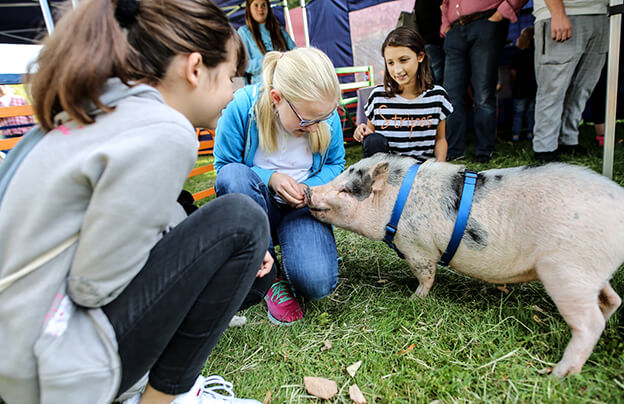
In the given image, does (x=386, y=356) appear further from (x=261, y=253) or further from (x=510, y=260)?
(x=261, y=253)

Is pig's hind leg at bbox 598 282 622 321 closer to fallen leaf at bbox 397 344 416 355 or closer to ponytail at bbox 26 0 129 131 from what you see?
fallen leaf at bbox 397 344 416 355

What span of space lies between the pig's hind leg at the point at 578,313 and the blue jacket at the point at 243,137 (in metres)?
1.43

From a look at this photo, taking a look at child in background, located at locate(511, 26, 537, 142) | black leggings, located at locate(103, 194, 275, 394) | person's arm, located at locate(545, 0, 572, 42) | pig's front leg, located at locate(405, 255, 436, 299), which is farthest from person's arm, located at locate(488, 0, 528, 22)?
black leggings, located at locate(103, 194, 275, 394)

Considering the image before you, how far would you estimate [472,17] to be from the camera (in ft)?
14.2

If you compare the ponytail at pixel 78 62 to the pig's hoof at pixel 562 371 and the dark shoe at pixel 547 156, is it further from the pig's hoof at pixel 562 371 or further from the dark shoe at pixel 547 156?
the dark shoe at pixel 547 156

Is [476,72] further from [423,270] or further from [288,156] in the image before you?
[423,270]

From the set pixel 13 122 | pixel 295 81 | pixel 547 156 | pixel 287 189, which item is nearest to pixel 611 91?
pixel 547 156

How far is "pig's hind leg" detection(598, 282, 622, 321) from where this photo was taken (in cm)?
160

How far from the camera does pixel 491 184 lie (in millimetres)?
1859

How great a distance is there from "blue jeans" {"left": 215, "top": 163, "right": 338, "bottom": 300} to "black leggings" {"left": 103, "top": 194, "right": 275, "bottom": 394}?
69 cm

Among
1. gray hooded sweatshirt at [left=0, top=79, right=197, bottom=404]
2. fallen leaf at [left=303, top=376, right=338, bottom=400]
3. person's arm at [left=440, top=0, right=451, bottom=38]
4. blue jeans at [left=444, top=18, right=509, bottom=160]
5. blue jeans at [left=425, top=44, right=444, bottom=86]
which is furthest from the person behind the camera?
blue jeans at [left=425, top=44, right=444, bottom=86]

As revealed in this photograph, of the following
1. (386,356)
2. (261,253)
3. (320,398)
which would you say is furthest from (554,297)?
(261,253)

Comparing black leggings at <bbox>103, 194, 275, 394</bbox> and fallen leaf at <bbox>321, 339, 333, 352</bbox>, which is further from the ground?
black leggings at <bbox>103, 194, 275, 394</bbox>

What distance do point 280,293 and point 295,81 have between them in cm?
123
